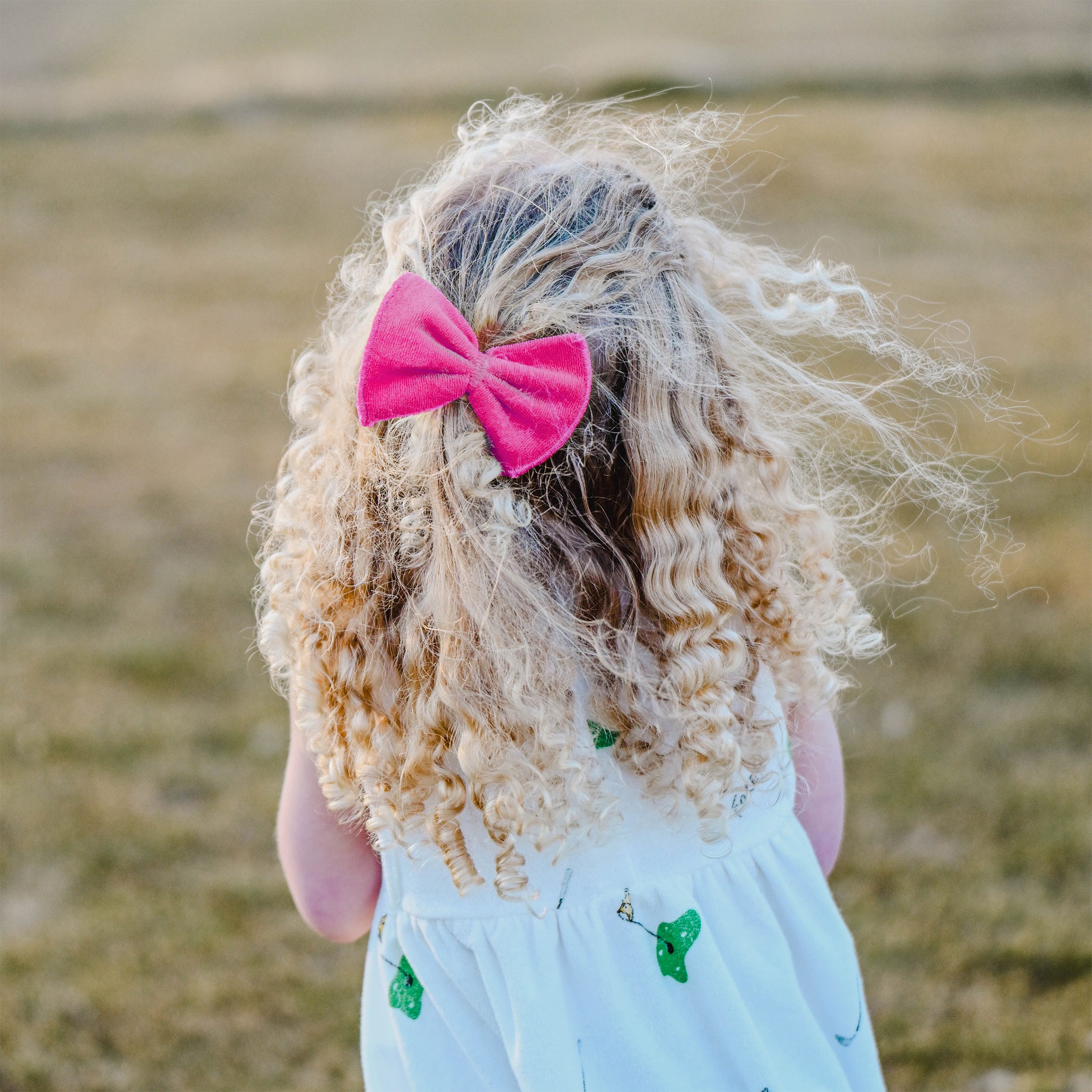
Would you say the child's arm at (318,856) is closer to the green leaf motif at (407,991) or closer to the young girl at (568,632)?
the young girl at (568,632)

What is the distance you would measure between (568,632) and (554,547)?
0.10 metres

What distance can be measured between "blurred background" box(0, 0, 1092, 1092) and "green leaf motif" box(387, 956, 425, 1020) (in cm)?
110

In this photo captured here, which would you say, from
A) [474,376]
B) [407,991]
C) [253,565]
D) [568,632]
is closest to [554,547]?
[568,632]

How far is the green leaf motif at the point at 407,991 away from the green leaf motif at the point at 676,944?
302 mm

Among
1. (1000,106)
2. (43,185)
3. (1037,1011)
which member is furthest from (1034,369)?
(43,185)

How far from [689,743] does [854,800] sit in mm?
1832

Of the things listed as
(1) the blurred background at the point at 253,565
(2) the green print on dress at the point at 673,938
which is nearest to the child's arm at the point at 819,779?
(2) the green print on dress at the point at 673,938

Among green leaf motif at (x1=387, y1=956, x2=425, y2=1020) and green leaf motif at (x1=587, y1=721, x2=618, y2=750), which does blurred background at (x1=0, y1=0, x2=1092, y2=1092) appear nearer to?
green leaf motif at (x1=387, y1=956, x2=425, y2=1020)

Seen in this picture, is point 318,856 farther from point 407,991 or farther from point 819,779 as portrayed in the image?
point 819,779

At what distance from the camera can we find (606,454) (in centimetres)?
125

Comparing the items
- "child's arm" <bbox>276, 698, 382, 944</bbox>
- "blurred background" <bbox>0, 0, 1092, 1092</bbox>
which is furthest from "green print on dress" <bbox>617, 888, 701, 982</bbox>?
"blurred background" <bbox>0, 0, 1092, 1092</bbox>

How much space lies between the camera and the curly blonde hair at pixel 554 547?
4.01ft

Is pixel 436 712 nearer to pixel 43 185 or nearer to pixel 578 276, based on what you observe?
pixel 578 276

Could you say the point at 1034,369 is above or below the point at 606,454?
above
